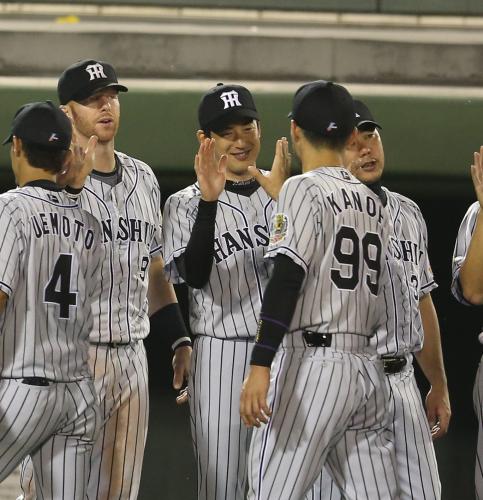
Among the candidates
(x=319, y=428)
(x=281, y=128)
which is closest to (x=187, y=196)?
(x=319, y=428)

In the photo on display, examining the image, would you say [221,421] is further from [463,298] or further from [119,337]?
[463,298]

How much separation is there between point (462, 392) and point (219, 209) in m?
Result: 2.68

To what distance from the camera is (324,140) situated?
3039 millimetres

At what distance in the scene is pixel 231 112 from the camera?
357 centimetres

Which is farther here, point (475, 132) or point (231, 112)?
point (475, 132)

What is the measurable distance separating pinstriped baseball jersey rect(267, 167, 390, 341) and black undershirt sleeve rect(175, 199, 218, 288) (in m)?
0.44

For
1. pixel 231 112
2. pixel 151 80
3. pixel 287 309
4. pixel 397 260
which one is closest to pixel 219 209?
pixel 231 112

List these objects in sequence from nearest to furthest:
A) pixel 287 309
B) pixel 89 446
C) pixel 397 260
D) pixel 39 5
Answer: pixel 287 309 < pixel 89 446 < pixel 397 260 < pixel 39 5

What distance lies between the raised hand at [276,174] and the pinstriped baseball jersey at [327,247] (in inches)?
15.7

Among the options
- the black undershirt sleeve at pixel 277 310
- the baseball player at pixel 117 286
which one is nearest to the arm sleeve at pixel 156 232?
the baseball player at pixel 117 286

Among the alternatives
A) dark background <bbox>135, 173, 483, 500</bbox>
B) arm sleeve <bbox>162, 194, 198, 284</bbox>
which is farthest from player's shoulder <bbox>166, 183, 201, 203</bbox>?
dark background <bbox>135, 173, 483, 500</bbox>

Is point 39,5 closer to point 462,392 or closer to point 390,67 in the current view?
point 390,67

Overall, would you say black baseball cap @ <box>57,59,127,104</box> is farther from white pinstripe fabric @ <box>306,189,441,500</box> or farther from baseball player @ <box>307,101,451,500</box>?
white pinstripe fabric @ <box>306,189,441,500</box>

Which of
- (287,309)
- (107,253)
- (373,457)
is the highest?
(107,253)
